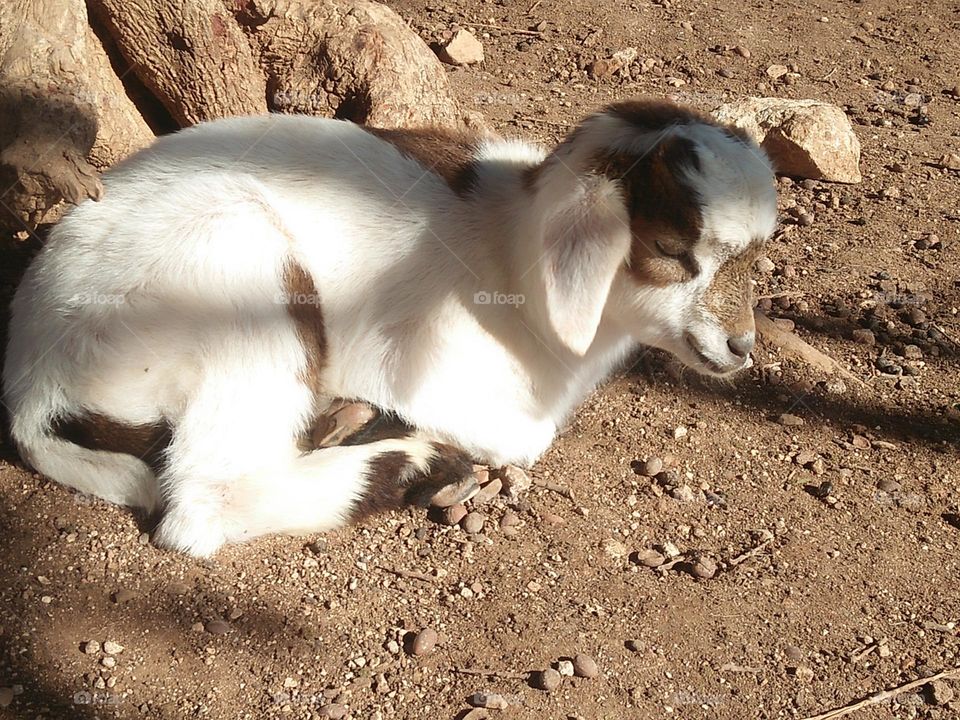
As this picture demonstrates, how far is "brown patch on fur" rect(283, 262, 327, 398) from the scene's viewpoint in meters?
3.32

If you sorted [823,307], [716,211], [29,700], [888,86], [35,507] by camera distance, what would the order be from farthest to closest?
[888,86] < [823,307] < [35,507] < [716,211] < [29,700]

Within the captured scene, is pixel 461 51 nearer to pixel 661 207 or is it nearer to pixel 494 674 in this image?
pixel 661 207

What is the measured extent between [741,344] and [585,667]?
1.12 meters

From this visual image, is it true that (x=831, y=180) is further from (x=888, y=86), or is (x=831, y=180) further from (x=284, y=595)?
(x=284, y=595)

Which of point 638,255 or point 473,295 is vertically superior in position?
point 638,255

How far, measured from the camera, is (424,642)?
299 centimetres

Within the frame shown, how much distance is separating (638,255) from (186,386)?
1444 millimetres

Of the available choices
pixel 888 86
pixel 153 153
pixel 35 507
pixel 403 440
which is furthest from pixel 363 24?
pixel 888 86

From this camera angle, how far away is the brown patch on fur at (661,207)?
307 cm

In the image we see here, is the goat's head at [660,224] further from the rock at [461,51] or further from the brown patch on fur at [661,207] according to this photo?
the rock at [461,51]

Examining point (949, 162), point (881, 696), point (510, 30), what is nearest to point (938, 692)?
point (881, 696)

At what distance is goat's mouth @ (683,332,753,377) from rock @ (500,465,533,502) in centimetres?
74

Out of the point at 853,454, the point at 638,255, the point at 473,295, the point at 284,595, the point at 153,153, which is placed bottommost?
the point at 853,454

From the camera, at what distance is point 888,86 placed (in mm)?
6090
